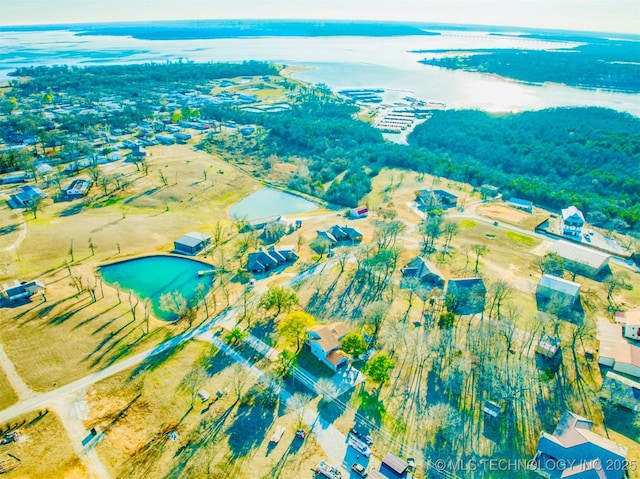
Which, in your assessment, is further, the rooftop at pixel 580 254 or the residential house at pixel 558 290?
the rooftop at pixel 580 254

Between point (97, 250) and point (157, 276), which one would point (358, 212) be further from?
point (97, 250)

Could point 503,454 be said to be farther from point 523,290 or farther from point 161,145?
point 161,145

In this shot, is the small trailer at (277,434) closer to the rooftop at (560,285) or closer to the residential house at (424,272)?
the residential house at (424,272)

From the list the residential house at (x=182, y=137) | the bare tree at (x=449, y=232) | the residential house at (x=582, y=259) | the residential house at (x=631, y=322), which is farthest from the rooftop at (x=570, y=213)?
the residential house at (x=182, y=137)

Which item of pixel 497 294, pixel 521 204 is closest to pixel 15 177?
pixel 497 294

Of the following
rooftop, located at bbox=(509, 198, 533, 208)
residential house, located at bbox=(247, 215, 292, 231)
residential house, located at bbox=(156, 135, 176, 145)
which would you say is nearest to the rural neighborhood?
rooftop, located at bbox=(509, 198, 533, 208)

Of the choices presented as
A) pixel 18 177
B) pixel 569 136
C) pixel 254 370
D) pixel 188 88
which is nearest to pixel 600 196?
pixel 569 136

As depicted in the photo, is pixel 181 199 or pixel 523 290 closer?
pixel 523 290
